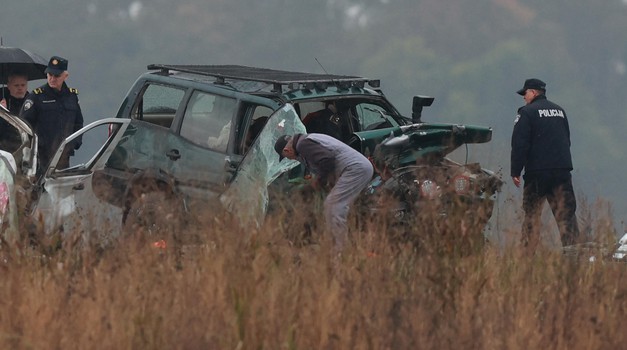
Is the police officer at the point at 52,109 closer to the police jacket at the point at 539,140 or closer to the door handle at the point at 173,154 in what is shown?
the door handle at the point at 173,154

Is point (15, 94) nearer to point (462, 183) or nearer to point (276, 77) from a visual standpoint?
point (276, 77)

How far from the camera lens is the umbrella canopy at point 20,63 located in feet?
56.0

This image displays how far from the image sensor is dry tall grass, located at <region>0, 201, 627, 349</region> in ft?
24.6

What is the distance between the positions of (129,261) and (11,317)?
2.76 ft

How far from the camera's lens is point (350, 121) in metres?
14.5

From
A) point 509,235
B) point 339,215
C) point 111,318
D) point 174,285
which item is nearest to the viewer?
point 111,318

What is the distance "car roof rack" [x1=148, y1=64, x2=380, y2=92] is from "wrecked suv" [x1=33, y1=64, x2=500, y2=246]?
12 millimetres

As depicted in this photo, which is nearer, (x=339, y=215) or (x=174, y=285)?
(x=174, y=285)

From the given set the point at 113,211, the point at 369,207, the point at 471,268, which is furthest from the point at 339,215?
the point at 471,268

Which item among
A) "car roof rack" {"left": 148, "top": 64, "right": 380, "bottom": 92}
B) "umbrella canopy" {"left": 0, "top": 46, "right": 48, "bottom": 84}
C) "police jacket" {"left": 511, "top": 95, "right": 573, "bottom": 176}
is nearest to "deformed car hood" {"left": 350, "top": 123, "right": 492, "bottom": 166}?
"police jacket" {"left": 511, "top": 95, "right": 573, "bottom": 176}

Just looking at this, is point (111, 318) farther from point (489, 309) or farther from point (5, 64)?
point (5, 64)

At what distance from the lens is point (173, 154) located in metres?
14.1

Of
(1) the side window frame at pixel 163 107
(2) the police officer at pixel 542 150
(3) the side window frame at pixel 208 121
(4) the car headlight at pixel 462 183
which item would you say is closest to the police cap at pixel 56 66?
(1) the side window frame at pixel 163 107

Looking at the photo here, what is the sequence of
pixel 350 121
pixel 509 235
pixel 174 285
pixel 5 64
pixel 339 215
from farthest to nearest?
pixel 5 64, pixel 350 121, pixel 339 215, pixel 509 235, pixel 174 285
